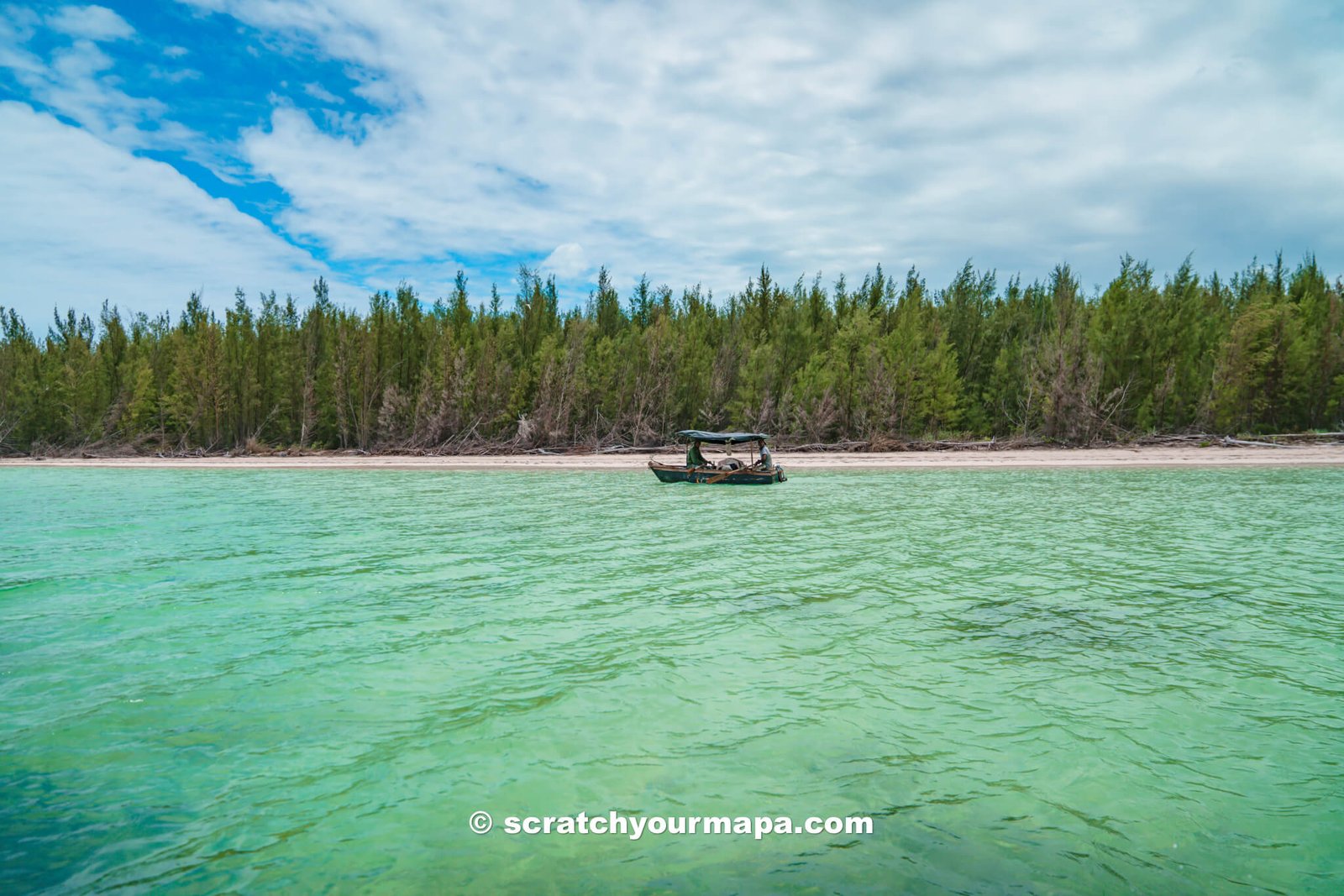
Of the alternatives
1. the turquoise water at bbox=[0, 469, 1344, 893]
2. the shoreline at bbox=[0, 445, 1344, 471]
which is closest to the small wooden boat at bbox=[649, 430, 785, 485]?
the shoreline at bbox=[0, 445, 1344, 471]

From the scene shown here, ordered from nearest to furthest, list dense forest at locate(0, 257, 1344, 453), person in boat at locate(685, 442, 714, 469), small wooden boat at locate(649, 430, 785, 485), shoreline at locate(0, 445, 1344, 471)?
small wooden boat at locate(649, 430, 785, 485), person in boat at locate(685, 442, 714, 469), shoreline at locate(0, 445, 1344, 471), dense forest at locate(0, 257, 1344, 453)

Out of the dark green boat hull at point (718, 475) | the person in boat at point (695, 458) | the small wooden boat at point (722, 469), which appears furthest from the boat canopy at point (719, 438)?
the dark green boat hull at point (718, 475)

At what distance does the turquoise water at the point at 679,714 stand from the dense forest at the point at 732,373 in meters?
22.5

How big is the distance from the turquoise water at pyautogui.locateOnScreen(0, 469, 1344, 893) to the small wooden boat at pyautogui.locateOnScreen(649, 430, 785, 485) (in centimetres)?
1003

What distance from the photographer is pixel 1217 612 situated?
9711mm

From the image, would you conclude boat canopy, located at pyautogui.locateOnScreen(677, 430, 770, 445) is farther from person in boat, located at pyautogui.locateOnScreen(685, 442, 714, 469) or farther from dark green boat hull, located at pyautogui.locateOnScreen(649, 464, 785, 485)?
dark green boat hull, located at pyautogui.locateOnScreen(649, 464, 785, 485)

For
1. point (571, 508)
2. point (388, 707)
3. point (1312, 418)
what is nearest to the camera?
point (388, 707)

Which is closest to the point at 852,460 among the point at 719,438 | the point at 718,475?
the point at 719,438

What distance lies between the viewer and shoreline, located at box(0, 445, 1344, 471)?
96.2 ft

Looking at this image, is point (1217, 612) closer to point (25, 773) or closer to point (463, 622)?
point (463, 622)

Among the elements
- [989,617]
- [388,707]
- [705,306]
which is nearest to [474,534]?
[388,707]

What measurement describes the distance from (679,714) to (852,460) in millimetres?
26584

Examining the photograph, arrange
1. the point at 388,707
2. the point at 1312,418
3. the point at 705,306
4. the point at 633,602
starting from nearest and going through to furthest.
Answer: the point at 388,707
the point at 633,602
the point at 1312,418
the point at 705,306

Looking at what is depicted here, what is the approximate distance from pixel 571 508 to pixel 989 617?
1245 cm
